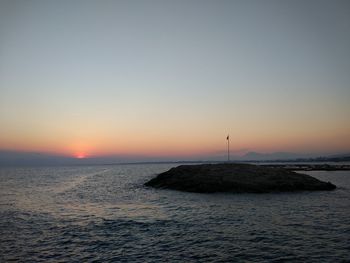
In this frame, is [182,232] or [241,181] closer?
[182,232]

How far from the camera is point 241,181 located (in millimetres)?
48344

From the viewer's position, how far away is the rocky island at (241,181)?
46.9 m

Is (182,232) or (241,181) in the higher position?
(241,181)

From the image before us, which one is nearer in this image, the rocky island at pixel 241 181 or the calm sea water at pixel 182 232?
the calm sea water at pixel 182 232

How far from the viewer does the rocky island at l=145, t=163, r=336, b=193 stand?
4690 cm

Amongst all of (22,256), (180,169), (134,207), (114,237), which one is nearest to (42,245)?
(22,256)

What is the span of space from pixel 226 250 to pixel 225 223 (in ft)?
24.0

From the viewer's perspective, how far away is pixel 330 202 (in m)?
36.1

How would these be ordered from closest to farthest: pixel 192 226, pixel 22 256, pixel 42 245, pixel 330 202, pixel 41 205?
pixel 22 256, pixel 42 245, pixel 192 226, pixel 330 202, pixel 41 205

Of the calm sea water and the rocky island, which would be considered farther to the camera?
the rocky island

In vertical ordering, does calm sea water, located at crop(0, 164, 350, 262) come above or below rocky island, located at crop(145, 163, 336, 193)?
below

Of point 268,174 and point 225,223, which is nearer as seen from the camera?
point 225,223

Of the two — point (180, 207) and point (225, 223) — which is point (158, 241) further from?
point (180, 207)

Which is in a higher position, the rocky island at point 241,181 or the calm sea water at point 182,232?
the rocky island at point 241,181
